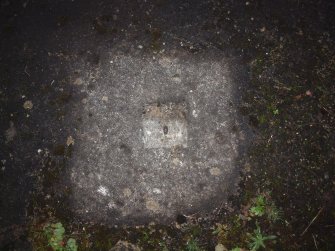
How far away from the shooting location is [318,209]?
2.77 meters

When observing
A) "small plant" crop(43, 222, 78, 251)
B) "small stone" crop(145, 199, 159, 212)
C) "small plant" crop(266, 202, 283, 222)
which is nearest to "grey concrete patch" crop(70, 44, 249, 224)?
"small stone" crop(145, 199, 159, 212)

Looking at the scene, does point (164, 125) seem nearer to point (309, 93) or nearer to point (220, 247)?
point (220, 247)

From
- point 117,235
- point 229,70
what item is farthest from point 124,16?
point 117,235

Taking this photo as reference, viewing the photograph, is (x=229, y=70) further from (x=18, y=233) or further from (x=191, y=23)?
(x=18, y=233)

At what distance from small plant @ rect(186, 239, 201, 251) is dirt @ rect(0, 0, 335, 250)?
1cm

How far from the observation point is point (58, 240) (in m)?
2.79

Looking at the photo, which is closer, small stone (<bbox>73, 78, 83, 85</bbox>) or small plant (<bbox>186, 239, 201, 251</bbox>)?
small plant (<bbox>186, 239, 201, 251</bbox>)

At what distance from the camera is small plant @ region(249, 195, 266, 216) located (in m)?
2.77

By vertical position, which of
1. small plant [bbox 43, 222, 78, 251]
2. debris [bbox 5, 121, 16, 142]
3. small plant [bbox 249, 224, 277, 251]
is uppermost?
debris [bbox 5, 121, 16, 142]

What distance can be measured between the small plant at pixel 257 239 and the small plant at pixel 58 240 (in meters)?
1.73

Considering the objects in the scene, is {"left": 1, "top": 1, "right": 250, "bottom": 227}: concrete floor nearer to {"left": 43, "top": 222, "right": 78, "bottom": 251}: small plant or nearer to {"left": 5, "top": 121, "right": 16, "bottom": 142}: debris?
{"left": 5, "top": 121, "right": 16, "bottom": 142}: debris

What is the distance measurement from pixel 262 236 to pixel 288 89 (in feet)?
4.88

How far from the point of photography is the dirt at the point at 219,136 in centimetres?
278

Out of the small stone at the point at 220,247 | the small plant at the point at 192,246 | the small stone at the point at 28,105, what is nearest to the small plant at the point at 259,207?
the small stone at the point at 220,247
